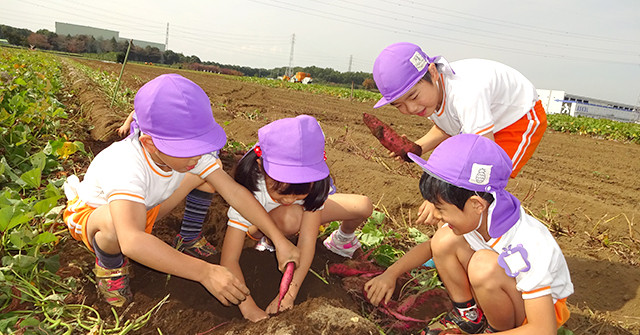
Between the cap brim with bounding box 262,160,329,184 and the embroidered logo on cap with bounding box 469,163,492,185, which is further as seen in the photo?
the cap brim with bounding box 262,160,329,184

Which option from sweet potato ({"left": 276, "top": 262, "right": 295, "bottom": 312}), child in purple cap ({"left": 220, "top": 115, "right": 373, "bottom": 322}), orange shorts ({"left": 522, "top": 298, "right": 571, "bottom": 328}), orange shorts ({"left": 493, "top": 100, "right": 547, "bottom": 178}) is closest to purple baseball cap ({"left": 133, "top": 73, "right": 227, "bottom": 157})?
child in purple cap ({"left": 220, "top": 115, "right": 373, "bottom": 322})

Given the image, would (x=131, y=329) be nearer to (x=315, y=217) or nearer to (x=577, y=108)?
(x=315, y=217)

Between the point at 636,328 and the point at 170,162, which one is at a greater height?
the point at 170,162

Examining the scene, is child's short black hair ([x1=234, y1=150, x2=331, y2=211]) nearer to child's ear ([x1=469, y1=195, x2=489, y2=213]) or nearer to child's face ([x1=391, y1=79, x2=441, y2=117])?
child's face ([x1=391, y1=79, x2=441, y2=117])

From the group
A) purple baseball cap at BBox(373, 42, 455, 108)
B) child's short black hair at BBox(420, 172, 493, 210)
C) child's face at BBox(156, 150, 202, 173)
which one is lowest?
child's face at BBox(156, 150, 202, 173)

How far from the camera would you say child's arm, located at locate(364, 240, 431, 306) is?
206cm

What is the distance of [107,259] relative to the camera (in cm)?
183

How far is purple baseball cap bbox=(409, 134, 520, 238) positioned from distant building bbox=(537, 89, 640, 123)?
41.7m

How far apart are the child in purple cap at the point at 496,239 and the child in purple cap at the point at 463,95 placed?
0.22 metres

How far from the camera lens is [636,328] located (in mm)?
2342

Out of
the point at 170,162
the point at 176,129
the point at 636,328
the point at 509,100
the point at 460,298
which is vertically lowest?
the point at 636,328

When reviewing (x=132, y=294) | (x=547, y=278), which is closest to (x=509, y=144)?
(x=547, y=278)

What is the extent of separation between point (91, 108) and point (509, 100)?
4.98m

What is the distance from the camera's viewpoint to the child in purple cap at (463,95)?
2.20 m
